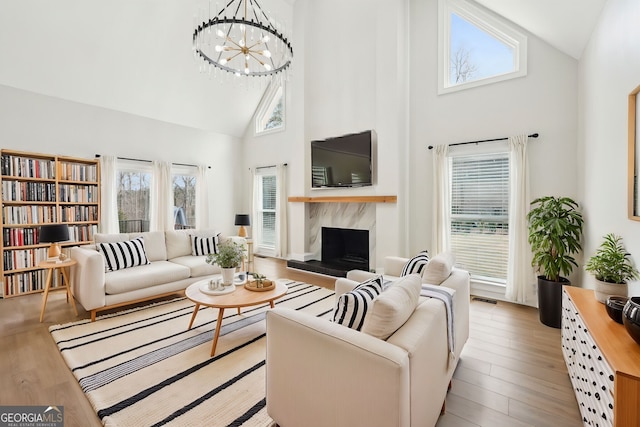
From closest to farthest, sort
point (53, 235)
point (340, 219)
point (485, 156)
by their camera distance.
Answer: point (53, 235)
point (485, 156)
point (340, 219)

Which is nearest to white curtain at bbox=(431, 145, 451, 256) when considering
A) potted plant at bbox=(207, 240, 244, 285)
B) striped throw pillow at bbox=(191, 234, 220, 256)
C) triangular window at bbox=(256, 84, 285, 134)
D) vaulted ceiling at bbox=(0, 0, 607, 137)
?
vaulted ceiling at bbox=(0, 0, 607, 137)

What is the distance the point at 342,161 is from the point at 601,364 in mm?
4215

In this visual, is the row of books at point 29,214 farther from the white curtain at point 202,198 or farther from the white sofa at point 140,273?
the white curtain at point 202,198

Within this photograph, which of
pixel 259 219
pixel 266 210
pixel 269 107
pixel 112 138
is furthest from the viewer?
pixel 259 219

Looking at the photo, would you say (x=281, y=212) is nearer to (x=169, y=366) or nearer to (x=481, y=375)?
(x=169, y=366)

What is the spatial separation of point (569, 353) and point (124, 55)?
6448 mm

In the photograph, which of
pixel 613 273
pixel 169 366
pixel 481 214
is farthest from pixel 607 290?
pixel 169 366

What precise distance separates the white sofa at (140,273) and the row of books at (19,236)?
4.03 feet

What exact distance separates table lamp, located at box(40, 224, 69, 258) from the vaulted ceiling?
2.36 meters

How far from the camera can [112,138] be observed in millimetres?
5008

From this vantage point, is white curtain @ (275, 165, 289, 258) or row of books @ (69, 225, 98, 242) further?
→ white curtain @ (275, 165, 289, 258)

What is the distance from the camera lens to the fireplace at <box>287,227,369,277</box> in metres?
5.00

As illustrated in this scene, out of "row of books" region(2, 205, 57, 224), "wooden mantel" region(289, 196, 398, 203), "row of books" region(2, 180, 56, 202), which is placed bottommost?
"row of books" region(2, 205, 57, 224)

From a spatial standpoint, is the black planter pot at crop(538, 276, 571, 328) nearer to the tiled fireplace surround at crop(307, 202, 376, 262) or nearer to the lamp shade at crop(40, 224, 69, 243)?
the tiled fireplace surround at crop(307, 202, 376, 262)
